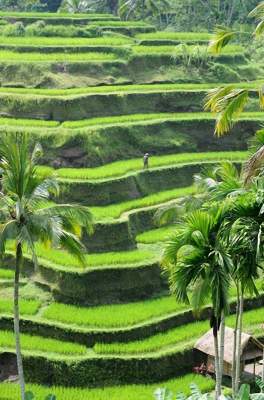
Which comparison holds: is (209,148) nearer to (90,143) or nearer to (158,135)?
(158,135)

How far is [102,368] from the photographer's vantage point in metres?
15.5

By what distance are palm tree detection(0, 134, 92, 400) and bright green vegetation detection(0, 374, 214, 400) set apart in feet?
13.9

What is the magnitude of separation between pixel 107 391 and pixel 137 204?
6890 mm

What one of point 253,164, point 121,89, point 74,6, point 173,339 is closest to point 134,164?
point 121,89

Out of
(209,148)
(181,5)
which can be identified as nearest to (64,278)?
(209,148)

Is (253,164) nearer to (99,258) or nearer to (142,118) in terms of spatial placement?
(99,258)

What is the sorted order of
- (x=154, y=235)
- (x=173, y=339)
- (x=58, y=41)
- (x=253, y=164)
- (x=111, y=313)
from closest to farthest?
(x=253, y=164)
(x=173, y=339)
(x=111, y=313)
(x=154, y=235)
(x=58, y=41)

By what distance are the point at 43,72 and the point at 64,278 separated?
1123 centimetres

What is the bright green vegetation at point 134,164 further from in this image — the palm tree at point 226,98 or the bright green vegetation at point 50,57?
the palm tree at point 226,98

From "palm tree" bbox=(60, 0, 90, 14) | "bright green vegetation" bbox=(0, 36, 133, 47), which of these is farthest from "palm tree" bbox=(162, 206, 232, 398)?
"palm tree" bbox=(60, 0, 90, 14)

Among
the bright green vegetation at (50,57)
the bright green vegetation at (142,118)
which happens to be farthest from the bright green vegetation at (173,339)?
the bright green vegetation at (50,57)

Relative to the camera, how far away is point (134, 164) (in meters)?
22.8

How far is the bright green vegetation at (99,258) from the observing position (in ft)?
58.4

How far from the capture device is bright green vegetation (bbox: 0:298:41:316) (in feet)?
55.4
